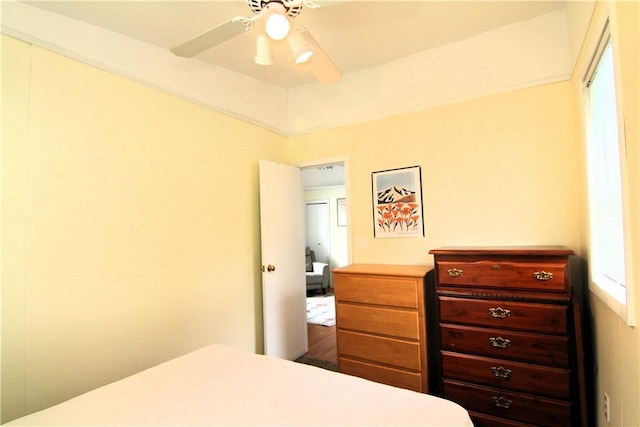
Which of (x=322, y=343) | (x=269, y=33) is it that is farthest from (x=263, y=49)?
(x=322, y=343)

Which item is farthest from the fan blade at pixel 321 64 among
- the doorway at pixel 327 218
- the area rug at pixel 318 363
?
the doorway at pixel 327 218

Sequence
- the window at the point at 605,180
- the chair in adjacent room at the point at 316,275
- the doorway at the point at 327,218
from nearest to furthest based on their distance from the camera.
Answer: the window at the point at 605,180 → the chair in adjacent room at the point at 316,275 → the doorway at the point at 327,218

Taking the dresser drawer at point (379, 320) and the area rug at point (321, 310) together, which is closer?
the dresser drawer at point (379, 320)

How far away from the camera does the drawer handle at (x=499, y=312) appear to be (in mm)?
1830

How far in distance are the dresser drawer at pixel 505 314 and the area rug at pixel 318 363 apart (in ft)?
4.35

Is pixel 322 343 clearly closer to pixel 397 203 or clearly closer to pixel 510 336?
pixel 397 203

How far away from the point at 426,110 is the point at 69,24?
254cm

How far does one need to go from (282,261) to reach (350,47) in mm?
1993

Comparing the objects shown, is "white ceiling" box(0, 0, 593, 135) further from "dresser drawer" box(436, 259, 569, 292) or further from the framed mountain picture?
"dresser drawer" box(436, 259, 569, 292)

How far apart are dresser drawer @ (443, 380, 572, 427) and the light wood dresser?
0.78ft

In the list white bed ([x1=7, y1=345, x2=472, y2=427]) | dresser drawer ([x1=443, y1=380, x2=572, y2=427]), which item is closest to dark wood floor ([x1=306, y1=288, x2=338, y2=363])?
dresser drawer ([x1=443, y1=380, x2=572, y2=427])

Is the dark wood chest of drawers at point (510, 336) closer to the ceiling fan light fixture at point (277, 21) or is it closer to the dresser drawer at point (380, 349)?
the dresser drawer at point (380, 349)

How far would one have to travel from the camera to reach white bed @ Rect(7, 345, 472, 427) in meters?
0.96

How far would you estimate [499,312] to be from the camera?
185 cm
